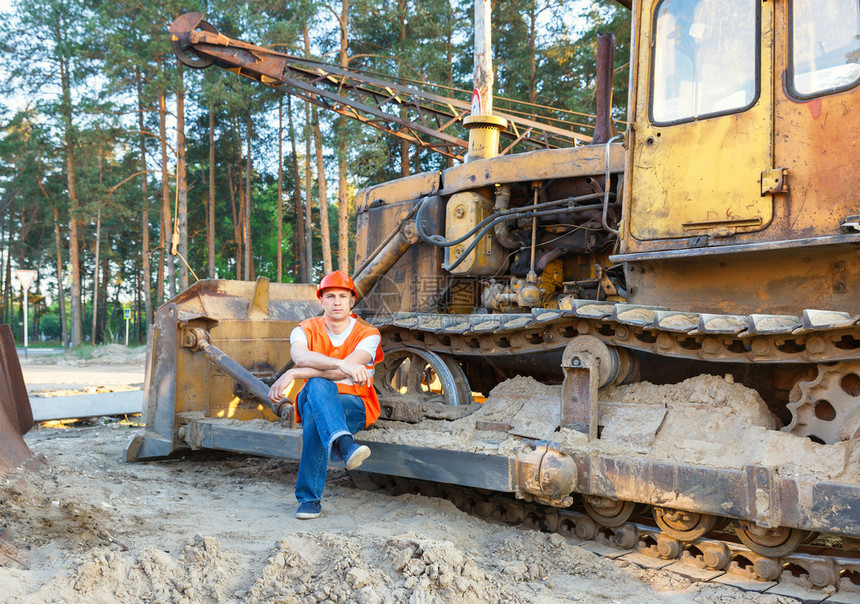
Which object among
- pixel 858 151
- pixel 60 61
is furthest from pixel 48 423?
pixel 60 61

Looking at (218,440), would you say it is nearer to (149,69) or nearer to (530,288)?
(530,288)

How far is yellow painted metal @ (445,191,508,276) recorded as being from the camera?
5.36 metres

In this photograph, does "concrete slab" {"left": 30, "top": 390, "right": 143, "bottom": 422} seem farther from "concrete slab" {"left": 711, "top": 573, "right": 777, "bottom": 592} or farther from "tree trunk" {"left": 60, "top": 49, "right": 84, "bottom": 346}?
"tree trunk" {"left": 60, "top": 49, "right": 84, "bottom": 346}

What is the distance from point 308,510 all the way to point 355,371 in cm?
90

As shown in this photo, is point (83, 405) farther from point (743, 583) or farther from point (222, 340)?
point (743, 583)

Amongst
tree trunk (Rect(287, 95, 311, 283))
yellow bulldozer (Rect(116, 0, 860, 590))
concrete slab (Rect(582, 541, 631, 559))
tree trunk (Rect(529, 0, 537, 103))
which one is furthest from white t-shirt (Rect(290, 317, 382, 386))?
tree trunk (Rect(287, 95, 311, 283))

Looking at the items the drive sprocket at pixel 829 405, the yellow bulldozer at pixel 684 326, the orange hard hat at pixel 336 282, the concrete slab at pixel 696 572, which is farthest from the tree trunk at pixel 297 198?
the drive sprocket at pixel 829 405

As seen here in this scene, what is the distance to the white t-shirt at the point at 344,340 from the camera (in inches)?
171

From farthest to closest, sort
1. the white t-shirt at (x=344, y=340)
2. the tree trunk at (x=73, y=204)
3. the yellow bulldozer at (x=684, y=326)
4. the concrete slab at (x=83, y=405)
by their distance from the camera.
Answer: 1. the tree trunk at (x=73, y=204)
2. the concrete slab at (x=83, y=405)
3. the white t-shirt at (x=344, y=340)
4. the yellow bulldozer at (x=684, y=326)

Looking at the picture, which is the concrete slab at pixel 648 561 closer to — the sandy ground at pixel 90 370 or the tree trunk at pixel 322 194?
the sandy ground at pixel 90 370

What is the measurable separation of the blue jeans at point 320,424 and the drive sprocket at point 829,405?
2.35 metres

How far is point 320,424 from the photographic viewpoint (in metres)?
4.10

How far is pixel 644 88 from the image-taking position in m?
4.02

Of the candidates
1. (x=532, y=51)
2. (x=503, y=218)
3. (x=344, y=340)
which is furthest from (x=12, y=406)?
(x=532, y=51)
